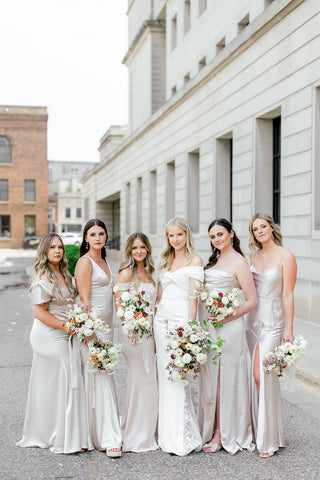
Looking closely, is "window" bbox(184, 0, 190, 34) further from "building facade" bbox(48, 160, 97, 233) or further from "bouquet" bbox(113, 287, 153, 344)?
"building facade" bbox(48, 160, 97, 233)

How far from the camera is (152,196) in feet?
86.8

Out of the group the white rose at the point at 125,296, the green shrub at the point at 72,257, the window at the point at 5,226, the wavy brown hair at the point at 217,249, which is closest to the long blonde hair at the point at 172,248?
the wavy brown hair at the point at 217,249

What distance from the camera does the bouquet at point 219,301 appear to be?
4.60 m

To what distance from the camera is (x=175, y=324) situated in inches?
183

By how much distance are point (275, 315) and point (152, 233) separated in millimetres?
21455

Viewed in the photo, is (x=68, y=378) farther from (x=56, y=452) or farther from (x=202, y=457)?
(x=202, y=457)

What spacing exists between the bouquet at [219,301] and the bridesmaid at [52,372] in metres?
1.27

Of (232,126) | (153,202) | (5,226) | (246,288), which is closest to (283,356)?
(246,288)

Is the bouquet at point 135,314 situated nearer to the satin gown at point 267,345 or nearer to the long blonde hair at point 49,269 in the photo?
the long blonde hair at point 49,269

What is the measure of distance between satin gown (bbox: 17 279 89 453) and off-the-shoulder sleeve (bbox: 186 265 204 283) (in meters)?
1.10

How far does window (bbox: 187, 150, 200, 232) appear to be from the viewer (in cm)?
2048

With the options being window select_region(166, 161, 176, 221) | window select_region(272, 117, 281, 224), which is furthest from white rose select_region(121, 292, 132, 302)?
window select_region(166, 161, 176, 221)

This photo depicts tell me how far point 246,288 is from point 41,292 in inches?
71.5

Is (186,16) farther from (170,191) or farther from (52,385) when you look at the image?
(52,385)
